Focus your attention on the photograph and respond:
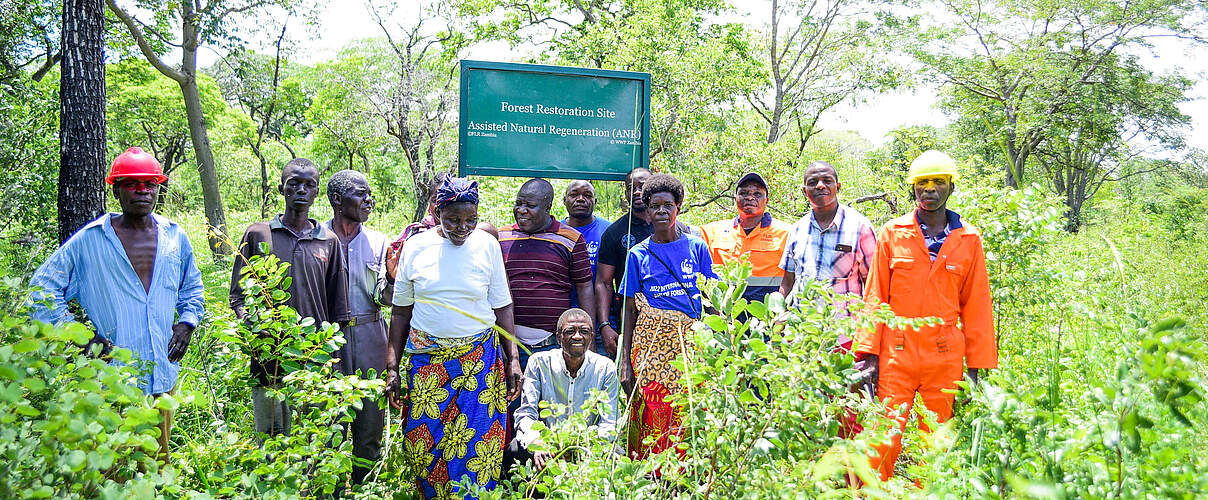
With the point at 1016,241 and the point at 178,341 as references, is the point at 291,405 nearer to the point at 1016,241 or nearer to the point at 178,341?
the point at 178,341

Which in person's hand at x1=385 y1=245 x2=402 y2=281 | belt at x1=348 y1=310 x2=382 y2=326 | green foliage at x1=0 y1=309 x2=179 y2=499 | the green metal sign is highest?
the green metal sign

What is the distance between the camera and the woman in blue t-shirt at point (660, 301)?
11.6ft

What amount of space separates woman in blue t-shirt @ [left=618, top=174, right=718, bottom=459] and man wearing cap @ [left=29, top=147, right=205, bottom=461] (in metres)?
2.03

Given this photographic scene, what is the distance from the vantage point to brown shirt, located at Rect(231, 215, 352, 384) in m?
3.56

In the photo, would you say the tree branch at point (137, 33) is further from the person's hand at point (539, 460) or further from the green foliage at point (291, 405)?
the person's hand at point (539, 460)

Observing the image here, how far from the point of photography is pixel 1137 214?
12.8 metres

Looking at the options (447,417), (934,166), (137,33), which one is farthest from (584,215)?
(137,33)

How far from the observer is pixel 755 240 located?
404cm

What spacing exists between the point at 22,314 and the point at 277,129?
30.5m

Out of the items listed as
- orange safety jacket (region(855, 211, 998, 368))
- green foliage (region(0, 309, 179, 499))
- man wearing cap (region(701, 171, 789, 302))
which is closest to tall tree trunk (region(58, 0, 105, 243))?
green foliage (region(0, 309, 179, 499))

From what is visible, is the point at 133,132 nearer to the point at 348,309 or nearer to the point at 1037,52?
the point at 348,309

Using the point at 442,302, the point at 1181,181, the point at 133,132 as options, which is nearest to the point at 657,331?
the point at 442,302

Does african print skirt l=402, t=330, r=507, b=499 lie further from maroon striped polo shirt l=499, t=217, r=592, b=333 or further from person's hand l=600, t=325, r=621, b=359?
person's hand l=600, t=325, r=621, b=359

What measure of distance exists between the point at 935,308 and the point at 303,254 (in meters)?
2.95
